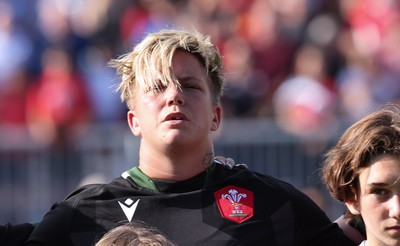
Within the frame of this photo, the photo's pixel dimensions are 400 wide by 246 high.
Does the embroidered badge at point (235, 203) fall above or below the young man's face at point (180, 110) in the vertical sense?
below

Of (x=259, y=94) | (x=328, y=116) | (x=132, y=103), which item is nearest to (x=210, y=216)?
(x=132, y=103)

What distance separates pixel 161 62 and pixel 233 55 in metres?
5.83

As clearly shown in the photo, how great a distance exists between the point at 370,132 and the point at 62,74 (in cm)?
561

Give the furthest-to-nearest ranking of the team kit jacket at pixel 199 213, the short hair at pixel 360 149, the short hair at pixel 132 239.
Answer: the team kit jacket at pixel 199 213, the short hair at pixel 360 149, the short hair at pixel 132 239

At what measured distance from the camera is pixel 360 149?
3816mm

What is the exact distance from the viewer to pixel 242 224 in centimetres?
399

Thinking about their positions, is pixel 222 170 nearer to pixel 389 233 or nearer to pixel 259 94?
pixel 389 233

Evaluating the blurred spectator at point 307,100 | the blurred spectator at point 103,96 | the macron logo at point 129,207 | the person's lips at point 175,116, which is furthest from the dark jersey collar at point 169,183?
the blurred spectator at point 103,96

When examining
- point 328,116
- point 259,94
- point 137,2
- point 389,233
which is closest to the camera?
point 389,233

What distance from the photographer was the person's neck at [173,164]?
4090 mm

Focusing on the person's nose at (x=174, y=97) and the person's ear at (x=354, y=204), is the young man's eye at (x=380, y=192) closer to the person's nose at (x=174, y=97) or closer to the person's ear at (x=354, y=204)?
the person's ear at (x=354, y=204)

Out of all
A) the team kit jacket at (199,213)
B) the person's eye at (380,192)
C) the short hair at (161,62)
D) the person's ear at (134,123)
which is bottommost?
the team kit jacket at (199,213)

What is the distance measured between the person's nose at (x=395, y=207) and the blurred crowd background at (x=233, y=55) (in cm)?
459

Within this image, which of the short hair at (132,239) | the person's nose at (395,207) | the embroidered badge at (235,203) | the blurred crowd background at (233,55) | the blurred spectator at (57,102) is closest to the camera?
the short hair at (132,239)
